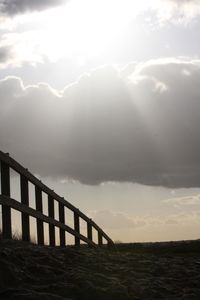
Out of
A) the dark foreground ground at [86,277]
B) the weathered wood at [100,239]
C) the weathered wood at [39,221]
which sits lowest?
the dark foreground ground at [86,277]

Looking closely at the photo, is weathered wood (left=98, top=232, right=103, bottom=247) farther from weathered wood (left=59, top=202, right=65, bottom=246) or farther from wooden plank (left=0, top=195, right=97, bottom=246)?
weathered wood (left=59, top=202, right=65, bottom=246)

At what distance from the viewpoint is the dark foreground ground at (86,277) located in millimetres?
4977

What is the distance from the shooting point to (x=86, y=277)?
5.62m

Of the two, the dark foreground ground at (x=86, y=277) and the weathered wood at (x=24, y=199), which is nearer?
the dark foreground ground at (x=86, y=277)

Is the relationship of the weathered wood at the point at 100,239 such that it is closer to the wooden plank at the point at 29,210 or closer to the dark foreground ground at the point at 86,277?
the wooden plank at the point at 29,210

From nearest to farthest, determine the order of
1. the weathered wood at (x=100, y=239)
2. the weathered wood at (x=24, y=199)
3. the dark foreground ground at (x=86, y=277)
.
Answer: the dark foreground ground at (x=86, y=277) → the weathered wood at (x=24, y=199) → the weathered wood at (x=100, y=239)

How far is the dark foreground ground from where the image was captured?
4.98m

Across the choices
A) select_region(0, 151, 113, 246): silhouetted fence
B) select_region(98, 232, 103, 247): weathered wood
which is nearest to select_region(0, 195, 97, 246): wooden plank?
select_region(0, 151, 113, 246): silhouetted fence


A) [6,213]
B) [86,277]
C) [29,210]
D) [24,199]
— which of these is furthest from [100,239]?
[86,277]

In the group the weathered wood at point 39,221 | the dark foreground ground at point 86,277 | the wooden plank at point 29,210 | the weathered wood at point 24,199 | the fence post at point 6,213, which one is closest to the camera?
the dark foreground ground at point 86,277

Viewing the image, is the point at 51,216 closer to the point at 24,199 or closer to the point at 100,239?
the point at 24,199

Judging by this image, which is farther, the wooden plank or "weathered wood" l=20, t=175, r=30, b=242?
"weathered wood" l=20, t=175, r=30, b=242

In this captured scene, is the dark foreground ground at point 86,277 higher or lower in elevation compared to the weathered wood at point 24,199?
lower

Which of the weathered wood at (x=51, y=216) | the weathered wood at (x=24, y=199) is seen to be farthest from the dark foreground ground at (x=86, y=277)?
the weathered wood at (x=51, y=216)
